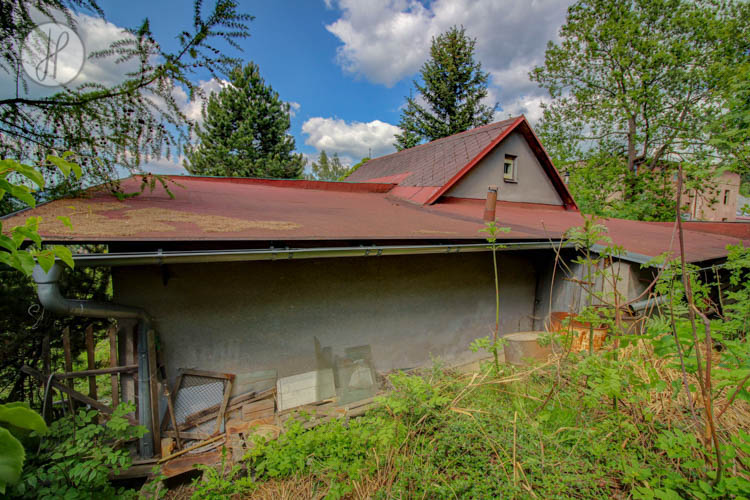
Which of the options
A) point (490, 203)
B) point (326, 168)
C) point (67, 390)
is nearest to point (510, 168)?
point (490, 203)

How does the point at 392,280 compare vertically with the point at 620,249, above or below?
below

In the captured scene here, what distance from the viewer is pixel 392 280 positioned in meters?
4.66

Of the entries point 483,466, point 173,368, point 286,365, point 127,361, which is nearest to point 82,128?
point 127,361

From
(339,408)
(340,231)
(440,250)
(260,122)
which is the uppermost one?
(260,122)

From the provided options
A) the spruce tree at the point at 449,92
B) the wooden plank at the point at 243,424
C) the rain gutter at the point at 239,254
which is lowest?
the wooden plank at the point at 243,424

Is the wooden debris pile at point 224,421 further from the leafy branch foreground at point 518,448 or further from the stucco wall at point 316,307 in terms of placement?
the leafy branch foreground at point 518,448

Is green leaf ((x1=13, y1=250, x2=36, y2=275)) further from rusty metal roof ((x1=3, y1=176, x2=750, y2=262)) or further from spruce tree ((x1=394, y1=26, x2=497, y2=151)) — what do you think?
spruce tree ((x1=394, y1=26, x2=497, y2=151))

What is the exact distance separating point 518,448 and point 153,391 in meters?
3.45

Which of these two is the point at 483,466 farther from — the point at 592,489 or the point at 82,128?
the point at 82,128

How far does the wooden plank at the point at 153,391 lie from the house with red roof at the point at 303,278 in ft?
0.29

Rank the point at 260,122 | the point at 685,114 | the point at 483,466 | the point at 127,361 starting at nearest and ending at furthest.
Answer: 1. the point at 483,466
2. the point at 127,361
3. the point at 685,114
4. the point at 260,122

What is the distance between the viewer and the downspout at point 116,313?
8.05 feet

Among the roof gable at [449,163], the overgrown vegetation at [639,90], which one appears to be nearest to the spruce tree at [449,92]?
the overgrown vegetation at [639,90]

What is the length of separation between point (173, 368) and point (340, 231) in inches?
97.8
